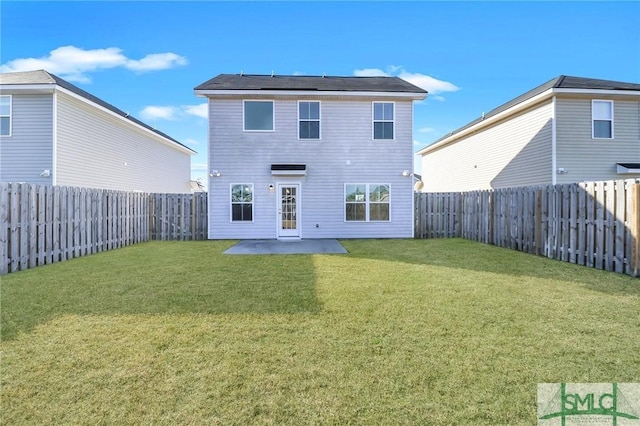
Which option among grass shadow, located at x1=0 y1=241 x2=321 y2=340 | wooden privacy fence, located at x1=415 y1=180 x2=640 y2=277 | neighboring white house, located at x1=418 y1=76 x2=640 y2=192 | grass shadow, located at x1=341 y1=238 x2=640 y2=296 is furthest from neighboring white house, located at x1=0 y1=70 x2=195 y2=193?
neighboring white house, located at x1=418 y1=76 x2=640 y2=192

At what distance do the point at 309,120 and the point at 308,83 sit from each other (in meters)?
1.79

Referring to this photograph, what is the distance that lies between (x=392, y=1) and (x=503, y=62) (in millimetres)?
8689

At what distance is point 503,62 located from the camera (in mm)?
16375

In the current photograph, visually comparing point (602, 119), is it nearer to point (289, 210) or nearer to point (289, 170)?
point (289, 170)

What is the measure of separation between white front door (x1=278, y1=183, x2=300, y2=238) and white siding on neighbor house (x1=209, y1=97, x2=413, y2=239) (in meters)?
0.21

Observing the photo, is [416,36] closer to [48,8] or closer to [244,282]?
[244,282]

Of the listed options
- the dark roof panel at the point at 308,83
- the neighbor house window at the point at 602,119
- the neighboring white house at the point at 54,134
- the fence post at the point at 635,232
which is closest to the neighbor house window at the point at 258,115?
the dark roof panel at the point at 308,83

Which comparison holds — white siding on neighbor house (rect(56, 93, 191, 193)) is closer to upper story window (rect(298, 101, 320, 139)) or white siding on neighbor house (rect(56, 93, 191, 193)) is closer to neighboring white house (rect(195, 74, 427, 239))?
neighboring white house (rect(195, 74, 427, 239))

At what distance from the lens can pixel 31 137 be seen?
11.4 meters

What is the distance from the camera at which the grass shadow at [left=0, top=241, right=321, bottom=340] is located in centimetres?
422

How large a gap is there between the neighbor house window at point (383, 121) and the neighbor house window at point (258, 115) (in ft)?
14.3

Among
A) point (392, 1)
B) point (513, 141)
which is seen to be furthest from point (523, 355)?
point (513, 141)

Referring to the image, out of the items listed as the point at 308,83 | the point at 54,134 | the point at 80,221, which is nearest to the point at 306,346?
the point at 80,221

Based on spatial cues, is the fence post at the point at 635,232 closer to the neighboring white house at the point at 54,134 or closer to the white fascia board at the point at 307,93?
the white fascia board at the point at 307,93
